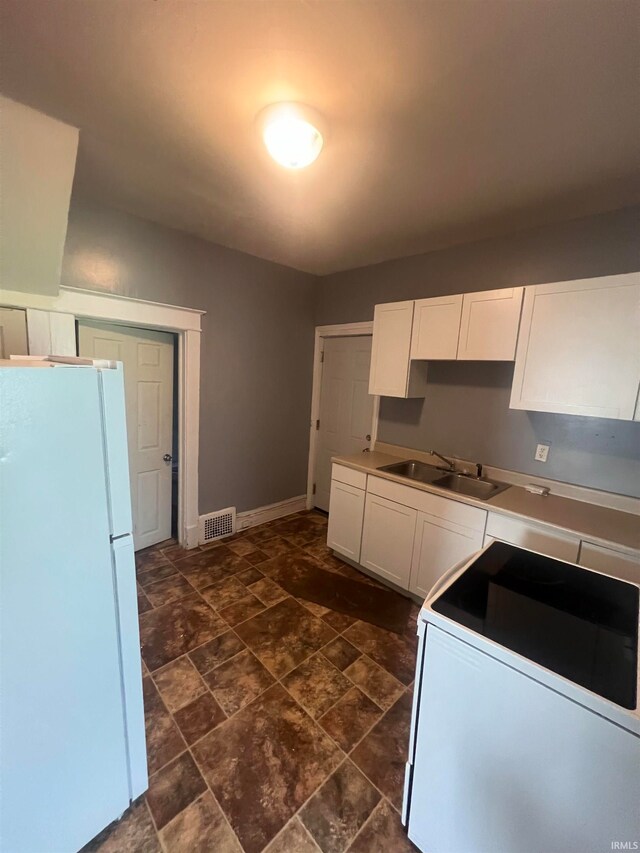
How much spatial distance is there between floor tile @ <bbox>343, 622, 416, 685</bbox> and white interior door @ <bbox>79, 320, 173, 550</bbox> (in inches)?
76.0

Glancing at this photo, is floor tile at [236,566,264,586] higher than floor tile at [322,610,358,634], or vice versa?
floor tile at [236,566,264,586]

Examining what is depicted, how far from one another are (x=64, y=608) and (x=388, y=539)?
2.06 metres

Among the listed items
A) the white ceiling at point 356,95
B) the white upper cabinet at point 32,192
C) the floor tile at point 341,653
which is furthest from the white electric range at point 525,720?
the white upper cabinet at point 32,192

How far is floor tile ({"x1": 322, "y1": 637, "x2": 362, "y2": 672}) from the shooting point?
1.94 metres

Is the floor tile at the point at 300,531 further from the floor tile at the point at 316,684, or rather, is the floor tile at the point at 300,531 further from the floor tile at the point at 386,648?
the floor tile at the point at 316,684

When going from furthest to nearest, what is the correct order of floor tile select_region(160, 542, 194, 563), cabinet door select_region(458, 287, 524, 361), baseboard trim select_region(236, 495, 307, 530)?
baseboard trim select_region(236, 495, 307, 530) → floor tile select_region(160, 542, 194, 563) → cabinet door select_region(458, 287, 524, 361)

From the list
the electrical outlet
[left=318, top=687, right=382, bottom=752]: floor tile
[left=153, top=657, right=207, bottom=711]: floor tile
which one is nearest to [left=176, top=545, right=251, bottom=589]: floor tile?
[left=153, top=657, right=207, bottom=711]: floor tile

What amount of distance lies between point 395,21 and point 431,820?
2.54 m

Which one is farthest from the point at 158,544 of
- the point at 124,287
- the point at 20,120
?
the point at 20,120

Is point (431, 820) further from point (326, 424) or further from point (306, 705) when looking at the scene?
point (326, 424)

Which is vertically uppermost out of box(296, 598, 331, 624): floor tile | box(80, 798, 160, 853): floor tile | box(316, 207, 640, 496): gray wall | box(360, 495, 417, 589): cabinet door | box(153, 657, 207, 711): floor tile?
box(316, 207, 640, 496): gray wall

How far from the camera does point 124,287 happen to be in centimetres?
247

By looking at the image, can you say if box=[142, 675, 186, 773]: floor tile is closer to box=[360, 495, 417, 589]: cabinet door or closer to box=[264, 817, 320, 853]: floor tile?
box=[264, 817, 320, 853]: floor tile

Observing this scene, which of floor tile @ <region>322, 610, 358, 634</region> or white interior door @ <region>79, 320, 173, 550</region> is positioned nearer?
floor tile @ <region>322, 610, 358, 634</region>
